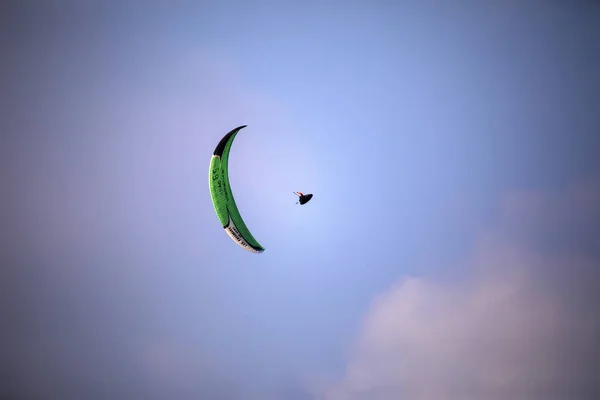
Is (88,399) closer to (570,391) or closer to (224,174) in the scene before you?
(224,174)

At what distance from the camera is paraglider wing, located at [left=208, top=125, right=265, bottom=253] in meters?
16.8

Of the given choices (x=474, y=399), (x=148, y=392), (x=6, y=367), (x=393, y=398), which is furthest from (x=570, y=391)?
(x=6, y=367)

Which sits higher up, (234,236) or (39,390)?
(234,236)

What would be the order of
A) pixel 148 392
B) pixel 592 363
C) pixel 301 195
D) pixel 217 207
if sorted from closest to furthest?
pixel 217 207 → pixel 301 195 → pixel 592 363 → pixel 148 392

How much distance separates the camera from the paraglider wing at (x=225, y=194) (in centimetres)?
1675

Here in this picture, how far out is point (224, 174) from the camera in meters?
17.4

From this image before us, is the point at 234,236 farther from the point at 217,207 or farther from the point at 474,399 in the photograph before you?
the point at 474,399

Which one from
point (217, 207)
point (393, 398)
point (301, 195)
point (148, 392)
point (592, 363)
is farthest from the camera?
point (148, 392)

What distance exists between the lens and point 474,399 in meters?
41.5

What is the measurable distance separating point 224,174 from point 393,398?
128 ft

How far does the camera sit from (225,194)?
17422mm

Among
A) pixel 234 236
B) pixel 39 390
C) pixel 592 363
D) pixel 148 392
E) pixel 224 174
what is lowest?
pixel 39 390

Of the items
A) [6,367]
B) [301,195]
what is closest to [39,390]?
[6,367]

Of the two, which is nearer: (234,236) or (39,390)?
(234,236)
